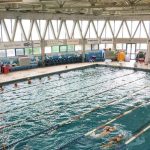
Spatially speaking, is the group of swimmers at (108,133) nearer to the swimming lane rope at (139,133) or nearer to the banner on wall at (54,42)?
the swimming lane rope at (139,133)

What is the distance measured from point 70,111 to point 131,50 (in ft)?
68.2

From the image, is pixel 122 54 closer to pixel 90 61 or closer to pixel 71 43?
pixel 90 61

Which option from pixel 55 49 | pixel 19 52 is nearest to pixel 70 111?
Answer: pixel 19 52

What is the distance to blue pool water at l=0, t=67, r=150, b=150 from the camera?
10297 millimetres

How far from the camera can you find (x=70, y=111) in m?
13.8

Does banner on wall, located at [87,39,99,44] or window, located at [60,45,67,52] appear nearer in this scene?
window, located at [60,45,67,52]

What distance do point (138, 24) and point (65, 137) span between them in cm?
2395

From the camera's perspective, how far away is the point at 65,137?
1068 centimetres

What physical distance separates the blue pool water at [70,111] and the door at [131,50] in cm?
1090

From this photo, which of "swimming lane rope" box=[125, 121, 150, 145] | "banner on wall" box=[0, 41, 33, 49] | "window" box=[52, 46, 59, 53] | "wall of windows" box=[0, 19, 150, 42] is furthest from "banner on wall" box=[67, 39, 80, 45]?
"swimming lane rope" box=[125, 121, 150, 145]

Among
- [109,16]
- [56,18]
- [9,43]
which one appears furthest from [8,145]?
[109,16]

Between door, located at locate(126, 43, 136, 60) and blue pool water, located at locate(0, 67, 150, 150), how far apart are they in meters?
10.9

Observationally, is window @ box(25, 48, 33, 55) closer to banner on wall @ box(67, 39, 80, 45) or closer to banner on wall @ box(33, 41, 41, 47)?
banner on wall @ box(33, 41, 41, 47)

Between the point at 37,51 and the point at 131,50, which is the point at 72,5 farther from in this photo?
the point at 131,50
